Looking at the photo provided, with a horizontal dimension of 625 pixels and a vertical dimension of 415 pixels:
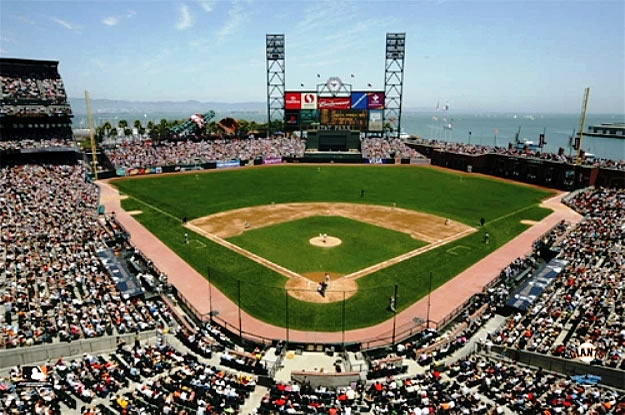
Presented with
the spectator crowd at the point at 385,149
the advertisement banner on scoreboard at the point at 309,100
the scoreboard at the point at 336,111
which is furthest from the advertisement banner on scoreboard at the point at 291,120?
the spectator crowd at the point at 385,149

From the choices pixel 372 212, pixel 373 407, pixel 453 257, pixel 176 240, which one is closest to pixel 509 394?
pixel 373 407

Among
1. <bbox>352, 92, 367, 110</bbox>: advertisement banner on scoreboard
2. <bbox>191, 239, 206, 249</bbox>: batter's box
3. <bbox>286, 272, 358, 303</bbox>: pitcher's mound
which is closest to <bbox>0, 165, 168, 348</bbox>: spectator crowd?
<bbox>191, 239, 206, 249</bbox>: batter's box

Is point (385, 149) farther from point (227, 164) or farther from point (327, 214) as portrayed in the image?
point (327, 214)

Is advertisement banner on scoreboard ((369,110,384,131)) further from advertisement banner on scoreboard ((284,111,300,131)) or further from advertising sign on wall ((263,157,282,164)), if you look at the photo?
advertising sign on wall ((263,157,282,164))

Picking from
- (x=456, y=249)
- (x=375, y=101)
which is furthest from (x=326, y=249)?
(x=375, y=101)

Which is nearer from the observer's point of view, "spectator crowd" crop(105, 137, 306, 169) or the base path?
the base path

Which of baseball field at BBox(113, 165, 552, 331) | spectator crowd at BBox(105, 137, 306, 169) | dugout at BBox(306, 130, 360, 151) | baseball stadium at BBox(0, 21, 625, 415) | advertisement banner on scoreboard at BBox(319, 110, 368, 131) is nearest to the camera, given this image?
baseball stadium at BBox(0, 21, 625, 415)

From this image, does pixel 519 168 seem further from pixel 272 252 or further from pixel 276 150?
pixel 272 252
